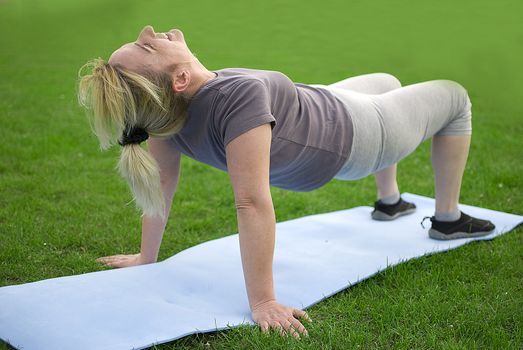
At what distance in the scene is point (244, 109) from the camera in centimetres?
249

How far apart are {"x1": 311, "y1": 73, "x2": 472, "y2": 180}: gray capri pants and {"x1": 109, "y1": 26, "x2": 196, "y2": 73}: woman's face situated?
84cm

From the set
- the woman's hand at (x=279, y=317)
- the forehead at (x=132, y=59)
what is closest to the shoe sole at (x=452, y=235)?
the woman's hand at (x=279, y=317)

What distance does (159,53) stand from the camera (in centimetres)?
253

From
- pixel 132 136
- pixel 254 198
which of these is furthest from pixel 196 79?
pixel 254 198

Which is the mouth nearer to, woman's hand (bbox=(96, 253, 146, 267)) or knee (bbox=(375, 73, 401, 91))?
woman's hand (bbox=(96, 253, 146, 267))

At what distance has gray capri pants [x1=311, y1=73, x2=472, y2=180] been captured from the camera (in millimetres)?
3023

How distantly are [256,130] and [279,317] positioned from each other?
0.67m

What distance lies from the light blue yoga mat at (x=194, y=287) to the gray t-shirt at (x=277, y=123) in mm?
431

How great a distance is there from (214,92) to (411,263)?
4.09 feet

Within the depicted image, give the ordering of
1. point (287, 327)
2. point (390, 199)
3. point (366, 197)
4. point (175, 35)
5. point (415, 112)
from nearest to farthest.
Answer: point (287, 327) → point (175, 35) → point (415, 112) → point (390, 199) → point (366, 197)

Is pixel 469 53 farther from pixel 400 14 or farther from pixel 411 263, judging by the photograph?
pixel 411 263

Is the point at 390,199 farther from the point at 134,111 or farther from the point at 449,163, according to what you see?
the point at 134,111

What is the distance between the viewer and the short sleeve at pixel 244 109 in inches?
96.8

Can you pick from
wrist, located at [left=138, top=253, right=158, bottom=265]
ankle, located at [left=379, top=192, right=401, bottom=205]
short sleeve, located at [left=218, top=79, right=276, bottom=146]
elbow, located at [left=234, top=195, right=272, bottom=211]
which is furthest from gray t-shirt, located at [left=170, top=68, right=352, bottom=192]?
ankle, located at [left=379, top=192, right=401, bottom=205]
